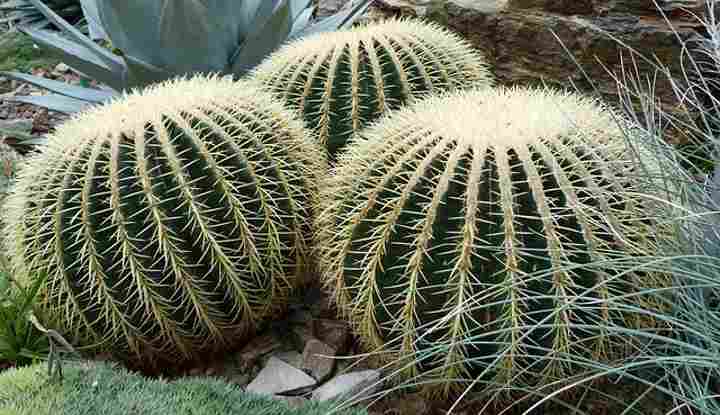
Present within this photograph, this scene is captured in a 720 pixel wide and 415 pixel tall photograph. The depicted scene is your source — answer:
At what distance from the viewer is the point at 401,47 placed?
2783 mm

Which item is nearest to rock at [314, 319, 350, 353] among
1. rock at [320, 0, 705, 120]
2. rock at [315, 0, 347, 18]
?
rock at [320, 0, 705, 120]

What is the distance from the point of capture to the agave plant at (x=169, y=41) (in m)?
3.74

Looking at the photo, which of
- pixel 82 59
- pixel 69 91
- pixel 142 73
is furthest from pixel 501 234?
pixel 69 91

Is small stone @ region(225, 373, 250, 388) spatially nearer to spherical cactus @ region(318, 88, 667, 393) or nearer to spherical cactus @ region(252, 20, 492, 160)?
spherical cactus @ region(318, 88, 667, 393)

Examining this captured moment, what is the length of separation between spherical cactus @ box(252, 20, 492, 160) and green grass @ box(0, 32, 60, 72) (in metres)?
4.16

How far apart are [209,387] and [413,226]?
2.18 ft

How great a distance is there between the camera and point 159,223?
83.7 inches

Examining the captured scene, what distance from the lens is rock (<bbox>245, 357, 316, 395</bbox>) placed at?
2.24 meters

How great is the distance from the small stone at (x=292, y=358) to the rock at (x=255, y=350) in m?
0.04

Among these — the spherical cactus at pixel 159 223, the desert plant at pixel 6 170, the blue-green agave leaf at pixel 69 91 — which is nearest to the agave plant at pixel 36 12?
the blue-green agave leaf at pixel 69 91

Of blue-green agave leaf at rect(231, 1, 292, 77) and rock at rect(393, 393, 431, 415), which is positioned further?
blue-green agave leaf at rect(231, 1, 292, 77)

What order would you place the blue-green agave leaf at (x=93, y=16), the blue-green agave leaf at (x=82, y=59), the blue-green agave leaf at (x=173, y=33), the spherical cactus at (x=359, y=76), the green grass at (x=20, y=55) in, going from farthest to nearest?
the green grass at (x=20, y=55), the blue-green agave leaf at (x=93, y=16), the blue-green agave leaf at (x=82, y=59), the blue-green agave leaf at (x=173, y=33), the spherical cactus at (x=359, y=76)

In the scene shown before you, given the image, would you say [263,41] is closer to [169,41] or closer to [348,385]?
[169,41]

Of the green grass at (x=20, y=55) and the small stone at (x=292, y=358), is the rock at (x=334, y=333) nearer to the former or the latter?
the small stone at (x=292, y=358)
